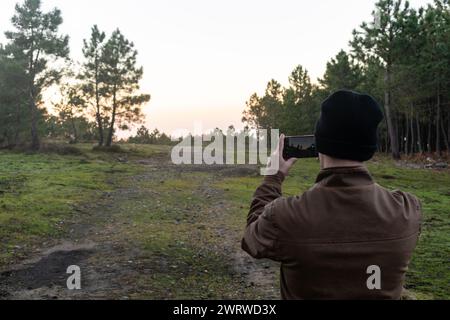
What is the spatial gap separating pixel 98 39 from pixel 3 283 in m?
42.4

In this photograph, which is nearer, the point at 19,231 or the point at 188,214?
the point at 19,231

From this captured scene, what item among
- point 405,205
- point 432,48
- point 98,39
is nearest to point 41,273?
point 405,205

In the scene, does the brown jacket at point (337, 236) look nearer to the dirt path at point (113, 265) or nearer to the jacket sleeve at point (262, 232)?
the jacket sleeve at point (262, 232)

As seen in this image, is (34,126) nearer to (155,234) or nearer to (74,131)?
→ (74,131)

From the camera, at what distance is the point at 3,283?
25.1 feet

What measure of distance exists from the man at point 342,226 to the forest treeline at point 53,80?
43.1 meters

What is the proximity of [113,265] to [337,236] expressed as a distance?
7.13 metres

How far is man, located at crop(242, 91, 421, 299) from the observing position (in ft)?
7.24

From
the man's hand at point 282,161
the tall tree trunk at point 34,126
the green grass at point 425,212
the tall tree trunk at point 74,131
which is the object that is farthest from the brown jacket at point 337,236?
the tall tree trunk at point 74,131

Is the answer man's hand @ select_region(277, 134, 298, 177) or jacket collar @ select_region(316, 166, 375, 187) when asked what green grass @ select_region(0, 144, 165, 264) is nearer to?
man's hand @ select_region(277, 134, 298, 177)

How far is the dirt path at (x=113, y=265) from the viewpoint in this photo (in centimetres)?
718

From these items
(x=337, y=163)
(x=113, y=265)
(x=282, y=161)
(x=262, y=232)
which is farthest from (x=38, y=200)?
(x=337, y=163)

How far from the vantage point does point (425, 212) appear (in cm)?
1543
